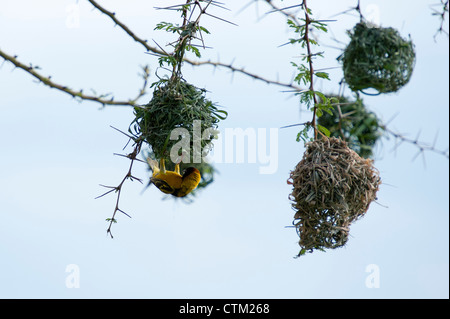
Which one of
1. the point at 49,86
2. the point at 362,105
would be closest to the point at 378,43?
the point at 362,105

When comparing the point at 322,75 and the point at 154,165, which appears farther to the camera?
the point at 154,165

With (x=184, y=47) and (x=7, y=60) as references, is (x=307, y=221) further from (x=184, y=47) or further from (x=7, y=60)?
(x=7, y=60)

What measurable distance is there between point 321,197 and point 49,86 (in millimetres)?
1434

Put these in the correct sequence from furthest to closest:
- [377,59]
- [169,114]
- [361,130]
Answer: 1. [361,130]
2. [377,59]
3. [169,114]

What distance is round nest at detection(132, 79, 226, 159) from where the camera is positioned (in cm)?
297

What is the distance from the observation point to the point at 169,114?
2.96 m

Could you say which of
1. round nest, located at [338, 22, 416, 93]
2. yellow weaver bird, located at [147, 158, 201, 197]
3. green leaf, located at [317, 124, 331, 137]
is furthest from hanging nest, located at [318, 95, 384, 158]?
yellow weaver bird, located at [147, 158, 201, 197]

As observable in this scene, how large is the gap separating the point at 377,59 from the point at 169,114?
5.77 feet

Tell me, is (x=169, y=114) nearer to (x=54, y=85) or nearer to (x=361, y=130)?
(x=54, y=85)

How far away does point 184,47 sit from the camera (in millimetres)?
2861

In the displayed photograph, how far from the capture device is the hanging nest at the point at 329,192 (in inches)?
118

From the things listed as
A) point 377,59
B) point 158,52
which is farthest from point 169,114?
point 377,59

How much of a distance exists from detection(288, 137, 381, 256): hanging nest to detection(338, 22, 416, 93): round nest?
3.81ft

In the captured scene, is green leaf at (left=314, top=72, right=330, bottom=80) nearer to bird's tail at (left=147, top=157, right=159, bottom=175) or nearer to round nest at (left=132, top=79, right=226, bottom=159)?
round nest at (left=132, top=79, right=226, bottom=159)
